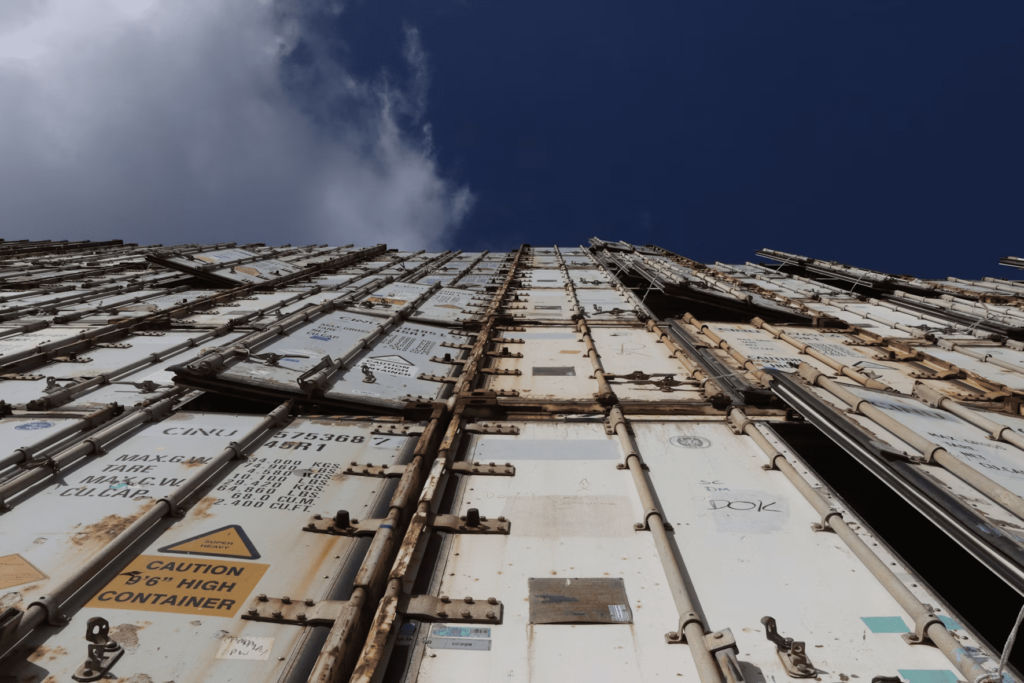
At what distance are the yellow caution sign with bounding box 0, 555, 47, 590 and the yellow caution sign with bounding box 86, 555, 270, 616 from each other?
0.63 meters

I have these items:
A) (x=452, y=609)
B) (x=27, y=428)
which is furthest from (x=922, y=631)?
(x=27, y=428)

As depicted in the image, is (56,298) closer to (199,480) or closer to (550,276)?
(199,480)

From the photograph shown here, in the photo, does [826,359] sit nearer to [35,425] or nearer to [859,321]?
[859,321]

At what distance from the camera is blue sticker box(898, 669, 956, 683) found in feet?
11.3

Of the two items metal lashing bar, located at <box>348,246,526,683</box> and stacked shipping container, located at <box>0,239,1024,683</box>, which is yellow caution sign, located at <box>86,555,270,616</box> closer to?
stacked shipping container, located at <box>0,239,1024,683</box>

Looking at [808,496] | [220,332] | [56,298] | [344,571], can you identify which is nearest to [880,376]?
[808,496]

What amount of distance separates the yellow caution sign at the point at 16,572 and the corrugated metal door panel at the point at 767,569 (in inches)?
213

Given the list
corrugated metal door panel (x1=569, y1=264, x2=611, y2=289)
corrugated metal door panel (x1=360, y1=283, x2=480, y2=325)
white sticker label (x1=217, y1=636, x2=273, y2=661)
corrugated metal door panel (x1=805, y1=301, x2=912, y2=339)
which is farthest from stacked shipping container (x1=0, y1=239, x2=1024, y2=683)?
corrugated metal door panel (x1=569, y1=264, x2=611, y2=289)

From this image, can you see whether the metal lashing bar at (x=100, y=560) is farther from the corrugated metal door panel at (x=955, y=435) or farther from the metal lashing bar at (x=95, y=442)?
the corrugated metal door panel at (x=955, y=435)

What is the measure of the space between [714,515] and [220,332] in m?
9.93

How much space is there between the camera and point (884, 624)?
3912mm

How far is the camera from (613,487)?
225 inches

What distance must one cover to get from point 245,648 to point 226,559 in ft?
3.42

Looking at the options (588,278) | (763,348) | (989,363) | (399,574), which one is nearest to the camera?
(399,574)
